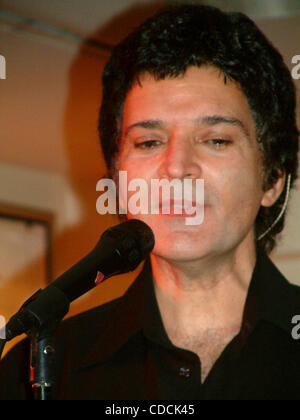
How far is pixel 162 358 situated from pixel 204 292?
0.57 feet

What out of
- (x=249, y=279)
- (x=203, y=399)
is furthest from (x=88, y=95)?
(x=203, y=399)

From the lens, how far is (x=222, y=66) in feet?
4.46

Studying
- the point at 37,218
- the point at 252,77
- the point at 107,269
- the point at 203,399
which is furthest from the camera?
the point at 37,218

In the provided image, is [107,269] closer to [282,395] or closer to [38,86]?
[282,395]

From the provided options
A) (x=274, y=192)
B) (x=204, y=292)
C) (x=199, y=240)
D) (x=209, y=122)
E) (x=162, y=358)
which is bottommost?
(x=162, y=358)

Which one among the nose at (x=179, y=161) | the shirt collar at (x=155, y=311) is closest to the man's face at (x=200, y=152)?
the nose at (x=179, y=161)

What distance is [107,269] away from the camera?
0.92 m

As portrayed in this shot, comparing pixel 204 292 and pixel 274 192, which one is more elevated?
pixel 274 192

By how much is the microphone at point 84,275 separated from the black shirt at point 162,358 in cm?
35

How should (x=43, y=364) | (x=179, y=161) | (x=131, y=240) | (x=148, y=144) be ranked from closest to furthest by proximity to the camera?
(x=43, y=364) < (x=131, y=240) < (x=179, y=161) < (x=148, y=144)

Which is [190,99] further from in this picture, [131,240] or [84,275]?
[84,275]

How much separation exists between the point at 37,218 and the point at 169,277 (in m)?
1.66

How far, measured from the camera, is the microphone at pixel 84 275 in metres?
0.82

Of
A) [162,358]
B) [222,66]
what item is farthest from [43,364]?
[222,66]
